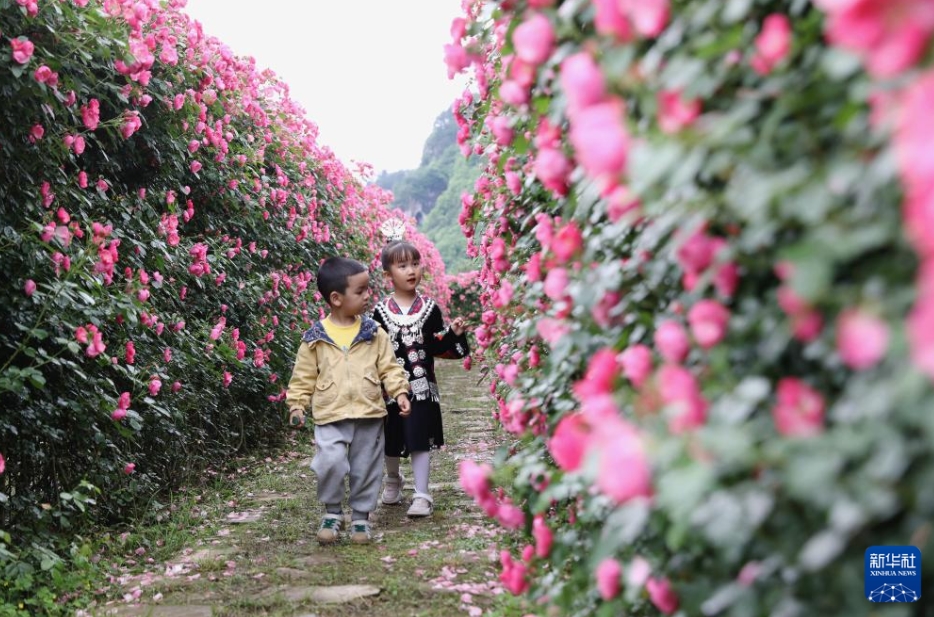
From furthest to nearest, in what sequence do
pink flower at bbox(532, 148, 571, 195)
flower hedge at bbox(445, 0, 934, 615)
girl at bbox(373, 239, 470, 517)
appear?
1. girl at bbox(373, 239, 470, 517)
2. pink flower at bbox(532, 148, 571, 195)
3. flower hedge at bbox(445, 0, 934, 615)

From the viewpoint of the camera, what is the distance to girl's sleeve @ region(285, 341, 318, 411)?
386cm

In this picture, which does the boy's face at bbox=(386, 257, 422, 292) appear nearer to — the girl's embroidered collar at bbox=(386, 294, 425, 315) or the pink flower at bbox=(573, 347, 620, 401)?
the girl's embroidered collar at bbox=(386, 294, 425, 315)

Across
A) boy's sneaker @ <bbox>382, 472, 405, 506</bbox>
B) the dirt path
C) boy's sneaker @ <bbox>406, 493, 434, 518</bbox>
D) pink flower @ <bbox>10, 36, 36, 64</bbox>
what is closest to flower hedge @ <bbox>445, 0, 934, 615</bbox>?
the dirt path

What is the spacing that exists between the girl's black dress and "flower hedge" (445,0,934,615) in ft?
9.67

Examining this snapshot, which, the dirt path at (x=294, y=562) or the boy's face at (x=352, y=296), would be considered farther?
the boy's face at (x=352, y=296)

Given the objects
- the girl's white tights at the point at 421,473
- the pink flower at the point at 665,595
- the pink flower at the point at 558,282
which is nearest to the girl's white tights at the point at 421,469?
the girl's white tights at the point at 421,473

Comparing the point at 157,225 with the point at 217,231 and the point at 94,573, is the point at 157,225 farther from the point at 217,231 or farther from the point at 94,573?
the point at 94,573

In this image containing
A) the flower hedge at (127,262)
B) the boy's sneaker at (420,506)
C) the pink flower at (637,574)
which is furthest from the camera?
the boy's sneaker at (420,506)

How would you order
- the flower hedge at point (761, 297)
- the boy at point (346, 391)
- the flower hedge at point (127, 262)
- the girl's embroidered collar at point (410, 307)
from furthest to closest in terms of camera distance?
the girl's embroidered collar at point (410, 307) < the boy at point (346, 391) < the flower hedge at point (127, 262) < the flower hedge at point (761, 297)

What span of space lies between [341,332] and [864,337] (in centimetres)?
335

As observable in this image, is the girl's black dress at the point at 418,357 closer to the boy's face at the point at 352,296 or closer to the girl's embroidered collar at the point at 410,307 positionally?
the girl's embroidered collar at the point at 410,307

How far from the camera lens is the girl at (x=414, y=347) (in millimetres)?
4273

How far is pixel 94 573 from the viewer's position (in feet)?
10.1

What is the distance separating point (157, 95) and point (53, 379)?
A: 4.43ft
